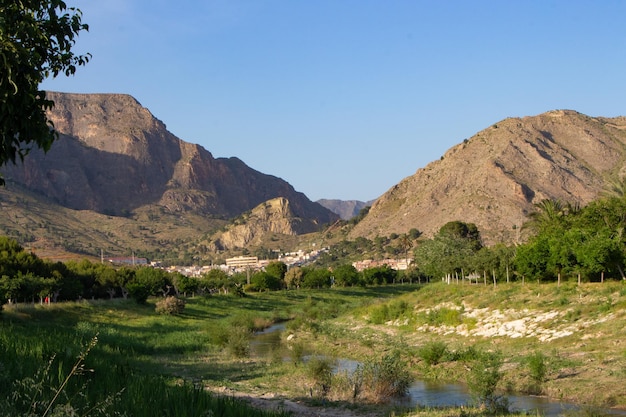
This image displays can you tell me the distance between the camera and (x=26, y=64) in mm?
8070

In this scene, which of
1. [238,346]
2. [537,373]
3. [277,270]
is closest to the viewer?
[537,373]

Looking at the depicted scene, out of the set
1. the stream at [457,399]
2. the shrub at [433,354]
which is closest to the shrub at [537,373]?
the stream at [457,399]

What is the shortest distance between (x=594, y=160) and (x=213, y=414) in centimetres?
16917

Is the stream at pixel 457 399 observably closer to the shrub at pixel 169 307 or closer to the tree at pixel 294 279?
the shrub at pixel 169 307

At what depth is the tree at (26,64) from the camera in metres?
7.78

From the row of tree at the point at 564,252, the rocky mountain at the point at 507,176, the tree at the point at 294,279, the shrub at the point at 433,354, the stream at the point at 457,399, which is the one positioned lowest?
the stream at the point at 457,399

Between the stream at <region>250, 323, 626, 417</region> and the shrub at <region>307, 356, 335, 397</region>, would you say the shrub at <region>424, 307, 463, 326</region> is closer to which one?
the stream at <region>250, 323, 626, 417</region>

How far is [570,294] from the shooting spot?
40094 mm

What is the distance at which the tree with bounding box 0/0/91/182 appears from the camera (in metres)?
7.78

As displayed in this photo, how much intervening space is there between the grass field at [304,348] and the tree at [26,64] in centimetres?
278

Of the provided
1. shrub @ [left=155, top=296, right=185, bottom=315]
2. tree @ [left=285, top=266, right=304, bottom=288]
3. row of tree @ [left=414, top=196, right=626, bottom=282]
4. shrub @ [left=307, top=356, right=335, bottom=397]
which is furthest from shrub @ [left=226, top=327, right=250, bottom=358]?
tree @ [left=285, top=266, right=304, bottom=288]

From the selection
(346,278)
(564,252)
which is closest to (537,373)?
(564,252)

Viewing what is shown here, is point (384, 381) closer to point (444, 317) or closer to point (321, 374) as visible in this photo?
point (321, 374)

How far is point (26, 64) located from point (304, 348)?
3566 centimetres
